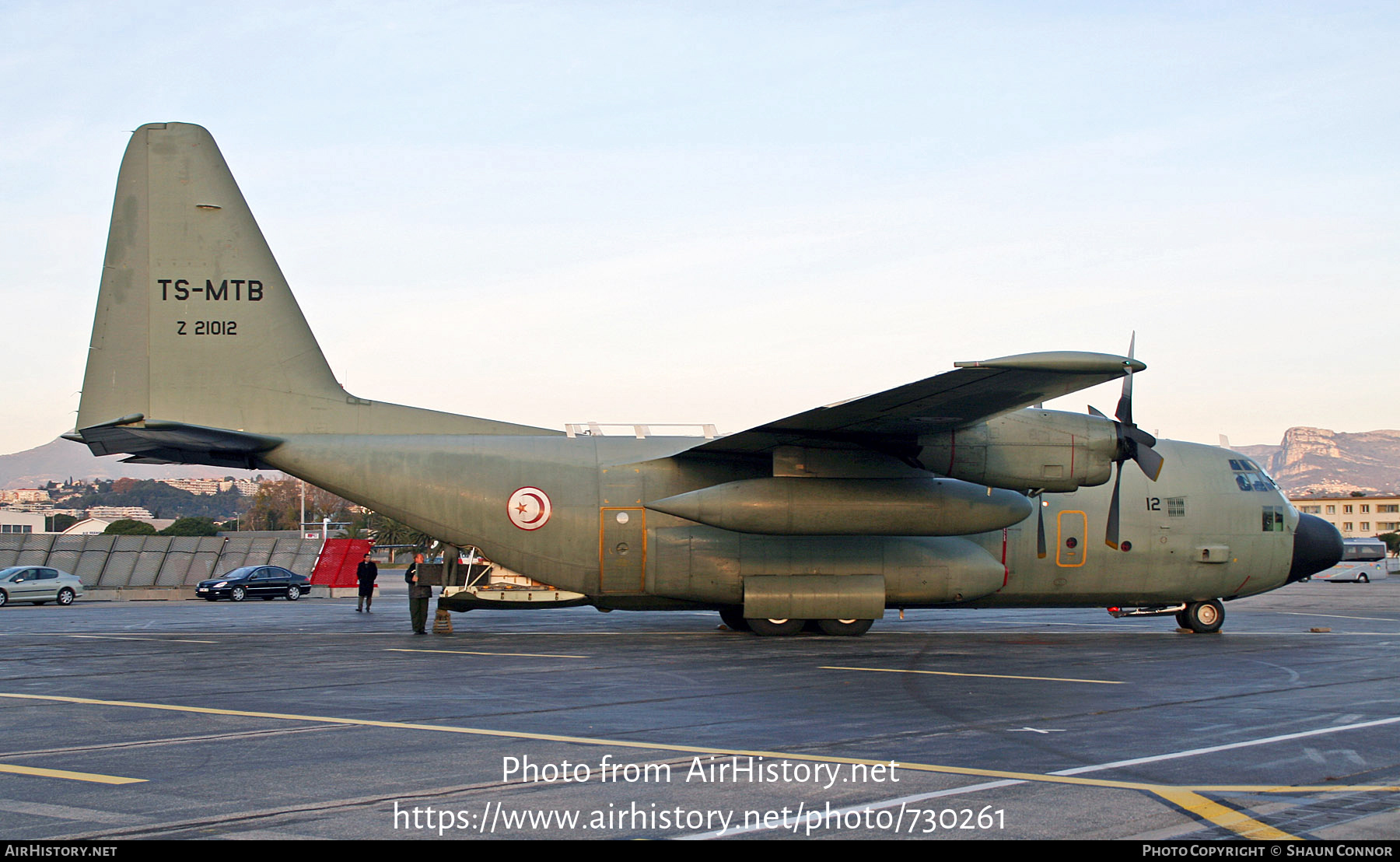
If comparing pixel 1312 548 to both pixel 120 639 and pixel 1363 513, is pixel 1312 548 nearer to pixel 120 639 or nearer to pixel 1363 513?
pixel 120 639

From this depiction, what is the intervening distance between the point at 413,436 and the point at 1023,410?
10899mm

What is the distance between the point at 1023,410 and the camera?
733 inches

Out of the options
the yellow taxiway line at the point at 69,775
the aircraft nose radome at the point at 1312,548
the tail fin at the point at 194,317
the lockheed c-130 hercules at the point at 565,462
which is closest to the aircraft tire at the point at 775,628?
the lockheed c-130 hercules at the point at 565,462

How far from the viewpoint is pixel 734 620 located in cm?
2178

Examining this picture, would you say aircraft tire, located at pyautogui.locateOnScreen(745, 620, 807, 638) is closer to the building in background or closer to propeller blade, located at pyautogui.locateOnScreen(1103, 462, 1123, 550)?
propeller blade, located at pyautogui.locateOnScreen(1103, 462, 1123, 550)

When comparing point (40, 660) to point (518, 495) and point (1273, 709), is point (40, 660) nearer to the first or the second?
point (518, 495)

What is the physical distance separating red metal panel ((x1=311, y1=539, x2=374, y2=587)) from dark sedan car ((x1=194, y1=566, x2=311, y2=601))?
3752 mm

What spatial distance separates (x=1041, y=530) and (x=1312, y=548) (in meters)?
6.21

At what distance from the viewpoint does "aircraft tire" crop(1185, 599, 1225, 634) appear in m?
22.2

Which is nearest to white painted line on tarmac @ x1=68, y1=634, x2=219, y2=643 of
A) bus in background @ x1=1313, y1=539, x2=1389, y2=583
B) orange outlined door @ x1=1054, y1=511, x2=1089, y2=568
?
orange outlined door @ x1=1054, y1=511, x2=1089, y2=568

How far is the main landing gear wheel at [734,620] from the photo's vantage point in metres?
21.4

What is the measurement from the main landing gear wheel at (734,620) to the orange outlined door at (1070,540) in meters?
6.14
